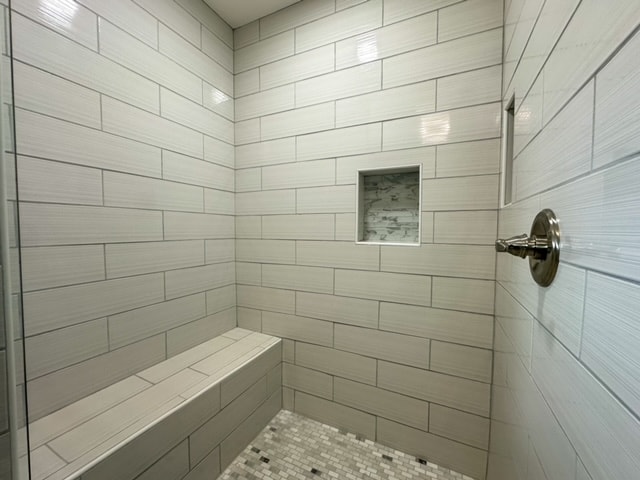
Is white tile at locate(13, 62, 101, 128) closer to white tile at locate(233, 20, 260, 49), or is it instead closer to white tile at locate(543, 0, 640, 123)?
white tile at locate(233, 20, 260, 49)

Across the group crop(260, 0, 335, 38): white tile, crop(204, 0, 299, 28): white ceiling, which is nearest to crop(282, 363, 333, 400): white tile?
crop(260, 0, 335, 38): white tile

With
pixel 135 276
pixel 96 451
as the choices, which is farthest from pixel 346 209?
pixel 96 451

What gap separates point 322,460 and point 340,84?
192 centimetres

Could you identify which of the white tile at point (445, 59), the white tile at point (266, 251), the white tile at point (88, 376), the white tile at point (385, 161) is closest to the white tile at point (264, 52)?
the white tile at point (445, 59)

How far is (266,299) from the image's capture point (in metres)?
1.68

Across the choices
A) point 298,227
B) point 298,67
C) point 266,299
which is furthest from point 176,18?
point 266,299

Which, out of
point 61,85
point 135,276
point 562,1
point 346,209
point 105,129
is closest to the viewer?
point 562,1

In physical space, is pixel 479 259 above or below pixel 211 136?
below

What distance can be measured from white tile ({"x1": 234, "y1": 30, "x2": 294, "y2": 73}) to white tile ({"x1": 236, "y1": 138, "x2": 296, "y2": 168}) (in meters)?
0.49

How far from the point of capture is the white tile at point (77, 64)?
0.89m

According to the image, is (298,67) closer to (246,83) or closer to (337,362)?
(246,83)

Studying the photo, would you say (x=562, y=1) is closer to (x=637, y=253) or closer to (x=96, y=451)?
(x=637, y=253)

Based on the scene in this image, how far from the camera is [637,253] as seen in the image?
28 centimetres

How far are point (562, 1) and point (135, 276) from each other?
5.32 ft
